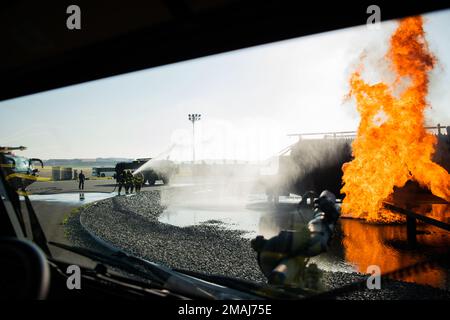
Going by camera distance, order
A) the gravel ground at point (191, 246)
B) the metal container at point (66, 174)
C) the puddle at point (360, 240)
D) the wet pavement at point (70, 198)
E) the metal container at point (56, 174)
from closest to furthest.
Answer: the gravel ground at point (191, 246) → the puddle at point (360, 240) → the wet pavement at point (70, 198) → the metal container at point (56, 174) → the metal container at point (66, 174)

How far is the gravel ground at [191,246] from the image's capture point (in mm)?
4891

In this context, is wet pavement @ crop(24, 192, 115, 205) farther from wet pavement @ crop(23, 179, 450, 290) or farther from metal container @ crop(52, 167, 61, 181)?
metal container @ crop(52, 167, 61, 181)

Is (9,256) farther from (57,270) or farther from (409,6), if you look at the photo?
(409,6)

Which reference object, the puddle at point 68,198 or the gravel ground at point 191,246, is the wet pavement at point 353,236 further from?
the puddle at point 68,198

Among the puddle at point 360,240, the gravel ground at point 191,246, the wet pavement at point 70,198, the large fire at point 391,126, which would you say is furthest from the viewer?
the wet pavement at point 70,198

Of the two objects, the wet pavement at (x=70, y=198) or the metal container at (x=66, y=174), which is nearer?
the wet pavement at (x=70, y=198)

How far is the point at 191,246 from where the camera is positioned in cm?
741

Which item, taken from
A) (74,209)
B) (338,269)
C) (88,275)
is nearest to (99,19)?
(88,275)

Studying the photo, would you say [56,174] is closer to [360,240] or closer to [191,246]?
[191,246]

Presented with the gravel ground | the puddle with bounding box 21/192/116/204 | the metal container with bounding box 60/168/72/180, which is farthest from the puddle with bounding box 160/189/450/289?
the metal container with bounding box 60/168/72/180

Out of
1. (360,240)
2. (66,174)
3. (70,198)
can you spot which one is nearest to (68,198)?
(70,198)

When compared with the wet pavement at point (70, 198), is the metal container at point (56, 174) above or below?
above

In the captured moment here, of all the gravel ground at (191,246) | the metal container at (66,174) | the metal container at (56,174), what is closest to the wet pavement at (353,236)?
the gravel ground at (191,246)
